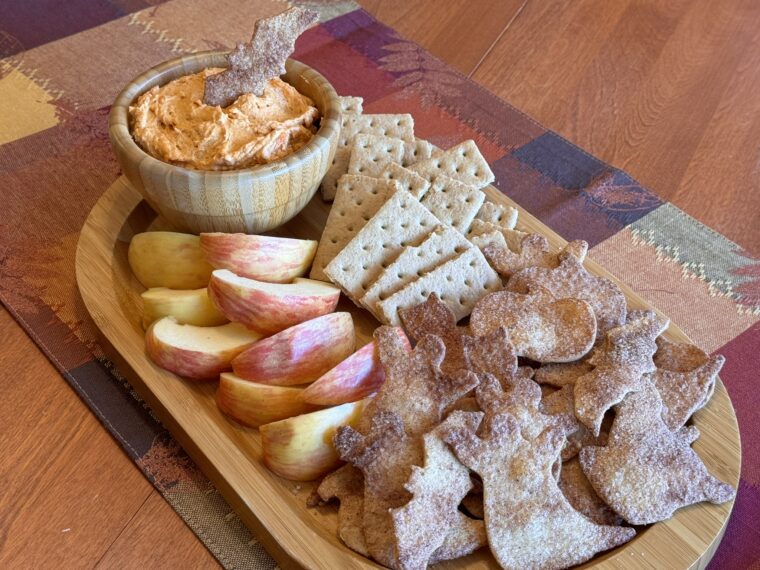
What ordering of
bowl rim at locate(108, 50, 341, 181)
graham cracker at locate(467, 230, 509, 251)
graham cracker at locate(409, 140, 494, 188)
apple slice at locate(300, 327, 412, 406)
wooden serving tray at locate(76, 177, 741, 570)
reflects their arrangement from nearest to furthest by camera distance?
wooden serving tray at locate(76, 177, 741, 570)
apple slice at locate(300, 327, 412, 406)
bowl rim at locate(108, 50, 341, 181)
graham cracker at locate(467, 230, 509, 251)
graham cracker at locate(409, 140, 494, 188)

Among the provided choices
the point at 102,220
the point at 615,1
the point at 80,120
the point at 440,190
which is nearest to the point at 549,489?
the point at 440,190

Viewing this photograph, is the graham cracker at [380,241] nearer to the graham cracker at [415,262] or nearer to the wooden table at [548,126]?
the graham cracker at [415,262]

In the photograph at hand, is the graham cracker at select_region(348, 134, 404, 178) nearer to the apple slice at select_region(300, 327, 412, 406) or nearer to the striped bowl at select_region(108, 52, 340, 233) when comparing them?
the striped bowl at select_region(108, 52, 340, 233)

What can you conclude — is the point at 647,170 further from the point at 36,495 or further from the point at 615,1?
the point at 36,495

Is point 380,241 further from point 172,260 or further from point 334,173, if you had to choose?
point 172,260

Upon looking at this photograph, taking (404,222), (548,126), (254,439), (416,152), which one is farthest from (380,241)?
(548,126)

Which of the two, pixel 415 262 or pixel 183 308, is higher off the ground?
pixel 415 262

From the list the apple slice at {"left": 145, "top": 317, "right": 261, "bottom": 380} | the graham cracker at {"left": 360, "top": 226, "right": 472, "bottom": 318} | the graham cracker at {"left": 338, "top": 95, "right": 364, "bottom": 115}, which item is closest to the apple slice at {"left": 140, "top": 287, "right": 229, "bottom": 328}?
the apple slice at {"left": 145, "top": 317, "right": 261, "bottom": 380}
